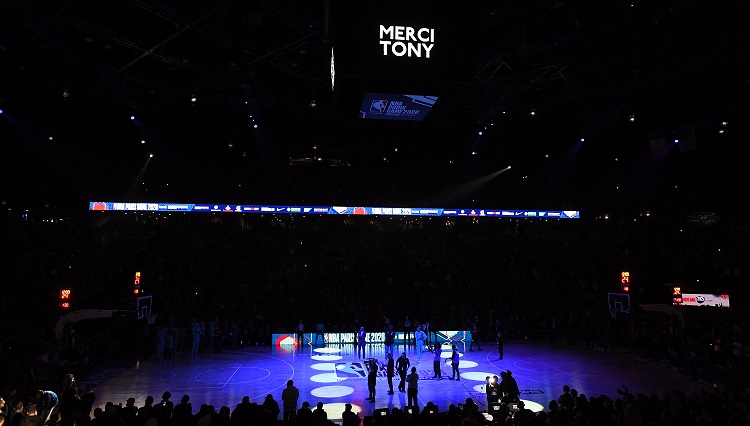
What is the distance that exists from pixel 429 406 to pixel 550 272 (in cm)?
2442

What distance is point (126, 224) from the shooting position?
29031mm

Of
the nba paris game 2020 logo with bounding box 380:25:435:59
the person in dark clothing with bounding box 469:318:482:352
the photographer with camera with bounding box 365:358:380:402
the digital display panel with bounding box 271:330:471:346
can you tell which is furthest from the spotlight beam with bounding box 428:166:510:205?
the nba paris game 2020 logo with bounding box 380:25:435:59

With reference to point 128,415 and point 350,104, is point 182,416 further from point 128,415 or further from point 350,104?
point 350,104

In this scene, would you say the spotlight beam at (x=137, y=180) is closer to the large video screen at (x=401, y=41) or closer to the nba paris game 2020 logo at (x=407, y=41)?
the large video screen at (x=401, y=41)

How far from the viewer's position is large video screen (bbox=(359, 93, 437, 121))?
5711 millimetres

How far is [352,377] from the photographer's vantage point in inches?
679

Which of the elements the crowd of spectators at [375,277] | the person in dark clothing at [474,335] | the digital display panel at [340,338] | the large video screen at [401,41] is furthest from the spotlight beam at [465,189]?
the large video screen at [401,41]

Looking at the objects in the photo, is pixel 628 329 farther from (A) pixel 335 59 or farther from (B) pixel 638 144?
(A) pixel 335 59

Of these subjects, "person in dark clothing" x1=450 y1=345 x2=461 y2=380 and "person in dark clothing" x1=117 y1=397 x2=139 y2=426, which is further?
"person in dark clothing" x1=450 y1=345 x2=461 y2=380

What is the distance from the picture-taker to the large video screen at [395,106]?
5.71 m

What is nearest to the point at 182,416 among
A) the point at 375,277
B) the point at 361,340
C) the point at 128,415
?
the point at 128,415

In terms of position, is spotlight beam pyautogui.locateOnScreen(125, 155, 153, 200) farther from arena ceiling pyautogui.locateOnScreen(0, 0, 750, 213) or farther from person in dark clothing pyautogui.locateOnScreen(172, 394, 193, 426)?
person in dark clothing pyautogui.locateOnScreen(172, 394, 193, 426)

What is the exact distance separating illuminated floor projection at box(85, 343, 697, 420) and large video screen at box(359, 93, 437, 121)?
8644 mm

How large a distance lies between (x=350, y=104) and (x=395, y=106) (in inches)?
22.2
